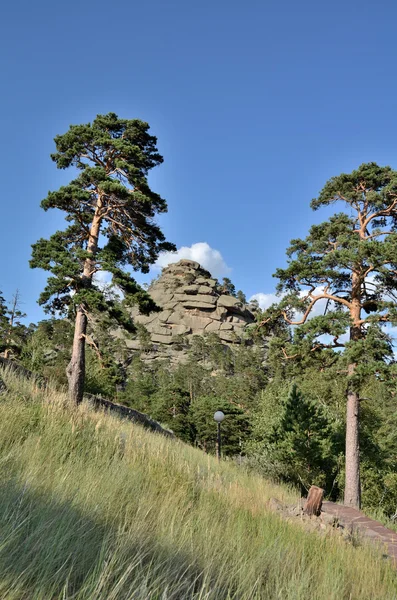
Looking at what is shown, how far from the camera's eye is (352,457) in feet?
46.8

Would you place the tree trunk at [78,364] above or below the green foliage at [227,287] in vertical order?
below

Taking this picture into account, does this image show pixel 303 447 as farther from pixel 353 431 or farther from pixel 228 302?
pixel 228 302

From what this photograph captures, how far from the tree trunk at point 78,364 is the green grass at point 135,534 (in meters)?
8.84

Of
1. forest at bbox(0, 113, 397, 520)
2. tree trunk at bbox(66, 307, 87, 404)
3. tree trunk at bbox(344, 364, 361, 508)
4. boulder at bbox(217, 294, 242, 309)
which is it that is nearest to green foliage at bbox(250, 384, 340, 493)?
forest at bbox(0, 113, 397, 520)

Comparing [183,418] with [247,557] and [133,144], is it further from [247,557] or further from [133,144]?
[247,557]

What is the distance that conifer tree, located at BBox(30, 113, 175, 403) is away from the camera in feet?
47.2

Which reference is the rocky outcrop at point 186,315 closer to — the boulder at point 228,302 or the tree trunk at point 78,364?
the boulder at point 228,302

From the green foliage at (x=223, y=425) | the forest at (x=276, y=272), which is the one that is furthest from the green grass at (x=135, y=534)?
the green foliage at (x=223, y=425)

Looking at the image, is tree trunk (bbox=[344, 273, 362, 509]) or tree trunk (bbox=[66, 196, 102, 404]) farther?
tree trunk (bbox=[66, 196, 102, 404])

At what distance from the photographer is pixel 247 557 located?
3.02 meters

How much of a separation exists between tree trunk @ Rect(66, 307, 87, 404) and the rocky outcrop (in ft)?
293

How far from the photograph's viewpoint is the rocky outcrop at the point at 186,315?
365ft

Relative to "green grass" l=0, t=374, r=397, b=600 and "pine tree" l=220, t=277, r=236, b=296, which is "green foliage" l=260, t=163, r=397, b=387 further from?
"pine tree" l=220, t=277, r=236, b=296

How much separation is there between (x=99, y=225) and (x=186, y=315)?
10775 cm
